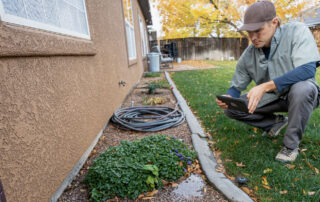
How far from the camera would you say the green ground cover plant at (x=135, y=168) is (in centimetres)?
147

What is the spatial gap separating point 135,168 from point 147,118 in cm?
138

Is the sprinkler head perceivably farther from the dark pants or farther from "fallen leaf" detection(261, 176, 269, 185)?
the dark pants

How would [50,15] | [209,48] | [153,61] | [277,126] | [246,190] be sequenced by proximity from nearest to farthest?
1. [246,190]
2. [50,15]
3. [277,126]
4. [153,61]
5. [209,48]

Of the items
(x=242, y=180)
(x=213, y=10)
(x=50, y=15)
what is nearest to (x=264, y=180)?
(x=242, y=180)

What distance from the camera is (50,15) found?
1.64 m

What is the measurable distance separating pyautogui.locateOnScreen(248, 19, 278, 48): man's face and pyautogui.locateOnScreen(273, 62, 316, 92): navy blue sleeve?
405mm

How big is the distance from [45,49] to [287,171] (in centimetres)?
223

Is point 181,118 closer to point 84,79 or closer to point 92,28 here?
A: point 84,79

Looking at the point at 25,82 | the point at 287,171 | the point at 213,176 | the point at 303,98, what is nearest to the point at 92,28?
the point at 25,82

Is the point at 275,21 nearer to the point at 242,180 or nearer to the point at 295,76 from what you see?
the point at 295,76

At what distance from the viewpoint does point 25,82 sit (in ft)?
3.94

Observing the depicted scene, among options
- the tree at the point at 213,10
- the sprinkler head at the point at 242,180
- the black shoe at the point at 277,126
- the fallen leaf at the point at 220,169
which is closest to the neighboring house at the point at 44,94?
the fallen leaf at the point at 220,169

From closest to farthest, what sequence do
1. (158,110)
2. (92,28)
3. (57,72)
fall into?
(57,72)
(92,28)
(158,110)

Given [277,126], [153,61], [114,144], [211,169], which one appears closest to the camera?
[211,169]
